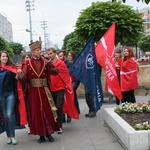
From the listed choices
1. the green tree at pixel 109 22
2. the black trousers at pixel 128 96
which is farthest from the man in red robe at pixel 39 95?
the green tree at pixel 109 22

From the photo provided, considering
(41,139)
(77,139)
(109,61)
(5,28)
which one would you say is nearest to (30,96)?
(41,139)

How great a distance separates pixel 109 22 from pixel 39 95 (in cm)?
827

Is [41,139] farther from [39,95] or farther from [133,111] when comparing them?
[133,111]

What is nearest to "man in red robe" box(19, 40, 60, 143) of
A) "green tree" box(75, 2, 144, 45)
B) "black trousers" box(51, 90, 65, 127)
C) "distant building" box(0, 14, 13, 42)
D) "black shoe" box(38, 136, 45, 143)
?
"black shoe" box(38, 136, 45, 143)

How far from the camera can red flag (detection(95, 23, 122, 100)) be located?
27.2 feet

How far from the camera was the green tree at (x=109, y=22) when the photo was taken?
14.2 meters

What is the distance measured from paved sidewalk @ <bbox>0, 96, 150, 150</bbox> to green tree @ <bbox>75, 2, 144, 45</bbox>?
6198 mm

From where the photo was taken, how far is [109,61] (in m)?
8.30

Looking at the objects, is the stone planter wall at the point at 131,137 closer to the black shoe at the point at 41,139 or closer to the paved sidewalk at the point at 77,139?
the paved sidewalk at the point at 77,139

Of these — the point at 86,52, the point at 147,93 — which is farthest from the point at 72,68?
the point at 147,93

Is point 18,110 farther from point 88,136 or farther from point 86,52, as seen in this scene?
point 86,52

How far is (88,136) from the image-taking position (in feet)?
23.9

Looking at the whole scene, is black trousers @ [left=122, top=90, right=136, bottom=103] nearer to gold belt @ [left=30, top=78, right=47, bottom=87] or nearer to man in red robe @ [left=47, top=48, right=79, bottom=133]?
man in red robe @ [left=47, top=48, right=79, bottom=133]

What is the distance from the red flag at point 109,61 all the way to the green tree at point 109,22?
5706 mm
